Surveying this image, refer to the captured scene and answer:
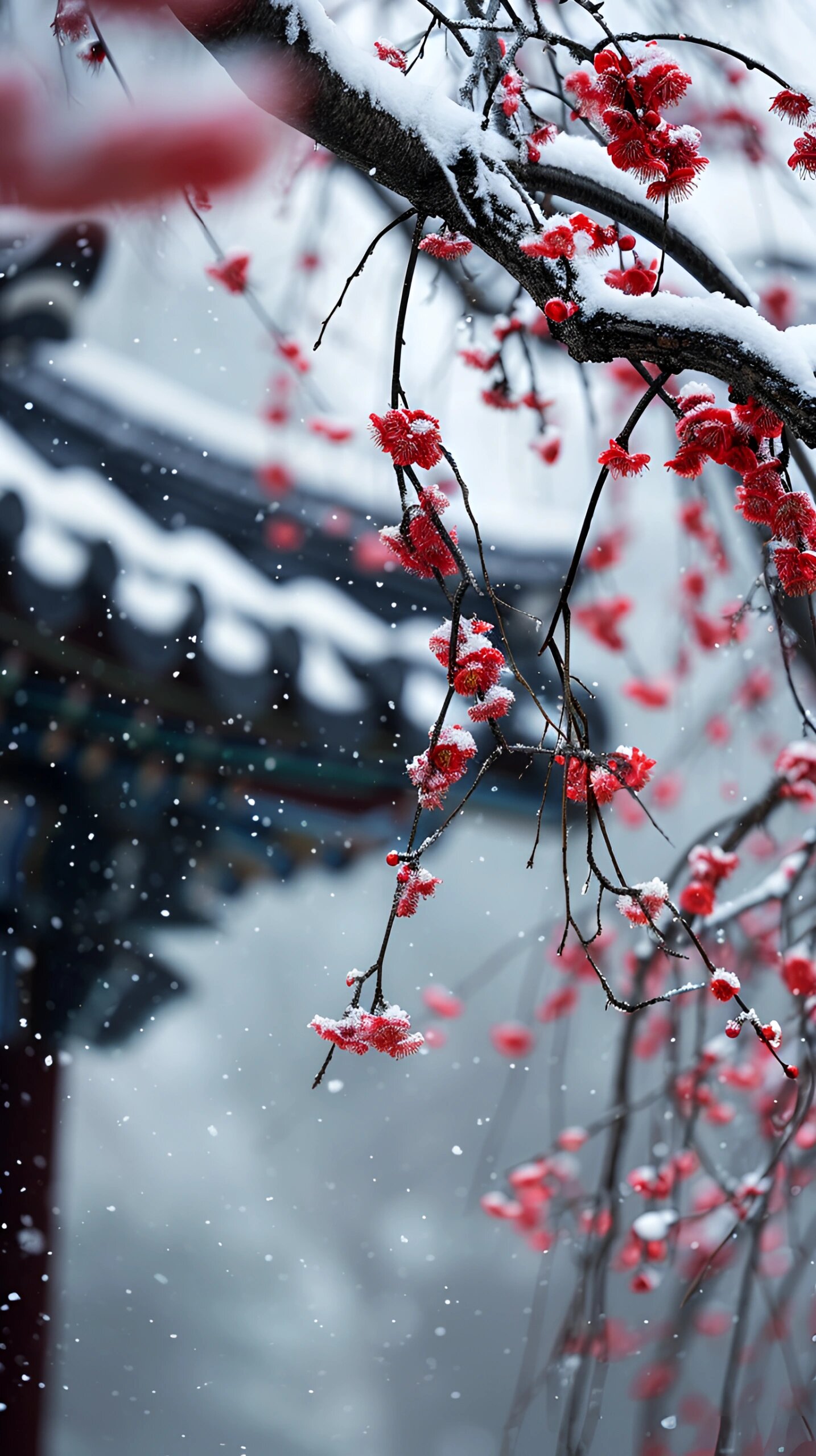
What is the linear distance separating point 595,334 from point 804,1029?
94 centimetres

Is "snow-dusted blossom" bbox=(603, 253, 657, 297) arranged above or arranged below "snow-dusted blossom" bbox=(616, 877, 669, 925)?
above

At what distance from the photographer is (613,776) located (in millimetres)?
631

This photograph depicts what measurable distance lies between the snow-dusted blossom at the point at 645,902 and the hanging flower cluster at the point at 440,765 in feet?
0.46

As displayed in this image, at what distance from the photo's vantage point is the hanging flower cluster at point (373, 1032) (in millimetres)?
645

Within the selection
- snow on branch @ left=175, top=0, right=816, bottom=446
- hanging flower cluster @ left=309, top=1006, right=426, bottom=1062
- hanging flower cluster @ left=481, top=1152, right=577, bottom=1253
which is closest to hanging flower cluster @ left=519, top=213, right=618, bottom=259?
snow on branch @ left=175, top=0, right=816, bottom=446

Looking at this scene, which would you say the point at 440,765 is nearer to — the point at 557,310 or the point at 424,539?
the point at 424,539

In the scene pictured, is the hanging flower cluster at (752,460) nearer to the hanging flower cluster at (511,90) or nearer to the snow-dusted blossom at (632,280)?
the snow-dusted blossom at (632,280)

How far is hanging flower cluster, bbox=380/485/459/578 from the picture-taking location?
0.57 meters

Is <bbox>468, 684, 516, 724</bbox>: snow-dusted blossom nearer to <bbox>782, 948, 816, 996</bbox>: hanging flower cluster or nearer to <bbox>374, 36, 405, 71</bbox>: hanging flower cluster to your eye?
<bbox>374, 36, 405, 71</bbox>: hanging flower cluster

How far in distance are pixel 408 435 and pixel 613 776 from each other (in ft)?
0.86

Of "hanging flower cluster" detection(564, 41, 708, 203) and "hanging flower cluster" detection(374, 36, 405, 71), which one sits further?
"hanging flower cluster" detection(374, 36, 405, 71)

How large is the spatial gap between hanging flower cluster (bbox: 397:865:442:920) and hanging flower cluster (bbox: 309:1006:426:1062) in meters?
0.08

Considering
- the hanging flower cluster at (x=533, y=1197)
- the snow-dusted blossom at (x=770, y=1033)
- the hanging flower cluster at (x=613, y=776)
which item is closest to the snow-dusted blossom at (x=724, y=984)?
the snow-dusted blossom at (x=770, y=1033)

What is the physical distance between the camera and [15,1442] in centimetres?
193
